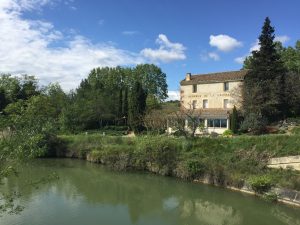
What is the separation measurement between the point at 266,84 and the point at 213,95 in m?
7.81

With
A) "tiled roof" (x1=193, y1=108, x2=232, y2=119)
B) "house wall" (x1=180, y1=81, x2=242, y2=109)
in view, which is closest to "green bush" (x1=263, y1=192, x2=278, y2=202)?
"tiled roof" (x1=193, y1=108, x2=232, y2=119)

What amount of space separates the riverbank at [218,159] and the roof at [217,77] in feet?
47.5

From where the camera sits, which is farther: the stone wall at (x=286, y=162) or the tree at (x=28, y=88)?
the tree at (x=28, y=88)

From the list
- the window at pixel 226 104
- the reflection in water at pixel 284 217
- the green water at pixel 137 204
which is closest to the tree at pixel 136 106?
the window at pixel 226 104

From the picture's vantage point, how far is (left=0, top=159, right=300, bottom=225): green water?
59.7 ft

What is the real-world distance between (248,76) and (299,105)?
6.16 m

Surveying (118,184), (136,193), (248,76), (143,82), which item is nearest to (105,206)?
(136,193)

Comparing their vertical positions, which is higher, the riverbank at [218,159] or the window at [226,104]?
the window at [226,104]

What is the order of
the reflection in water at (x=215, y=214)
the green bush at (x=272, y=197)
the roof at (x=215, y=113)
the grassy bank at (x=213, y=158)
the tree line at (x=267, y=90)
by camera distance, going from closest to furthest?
1. the reflection in water at (x=215, y=214)
2. the green bush at (x=272, y=197)
3. the grassy bank at (x=213, y=158)
4. the tree line at (x=267, y=90)
5. the roof at (x=215, y=113)

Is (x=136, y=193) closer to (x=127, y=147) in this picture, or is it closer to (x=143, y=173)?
(x=143, y=173)

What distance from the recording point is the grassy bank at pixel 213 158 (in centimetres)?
2328

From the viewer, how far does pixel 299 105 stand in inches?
1510

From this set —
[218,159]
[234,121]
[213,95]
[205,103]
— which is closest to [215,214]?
[218,159]

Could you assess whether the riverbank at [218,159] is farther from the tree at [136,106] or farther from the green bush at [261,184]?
the tree at [136,106]
